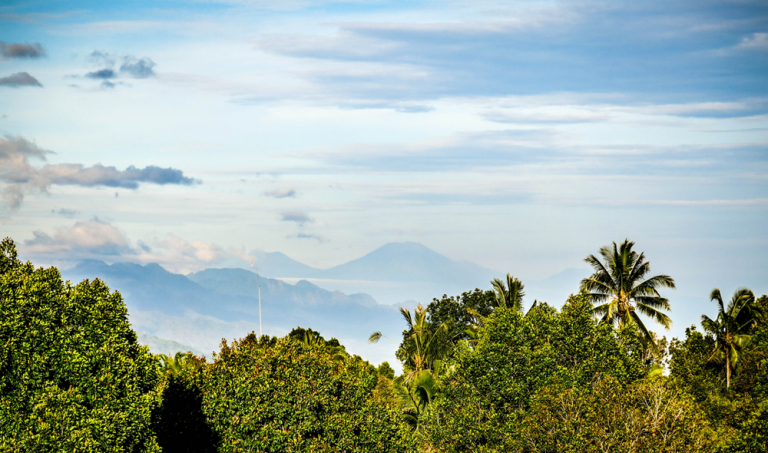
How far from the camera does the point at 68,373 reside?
19.2 meters

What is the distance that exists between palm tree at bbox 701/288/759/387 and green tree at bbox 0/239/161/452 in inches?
1361

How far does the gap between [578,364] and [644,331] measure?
1374cm

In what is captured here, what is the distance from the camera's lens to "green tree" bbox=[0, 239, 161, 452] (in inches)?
711

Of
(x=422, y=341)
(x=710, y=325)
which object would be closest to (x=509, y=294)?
(x=422, y=341)

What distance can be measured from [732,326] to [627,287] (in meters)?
8.26

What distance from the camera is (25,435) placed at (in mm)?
17812

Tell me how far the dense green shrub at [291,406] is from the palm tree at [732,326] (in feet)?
87.1

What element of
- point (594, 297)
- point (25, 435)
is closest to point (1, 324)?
point (25, 435)

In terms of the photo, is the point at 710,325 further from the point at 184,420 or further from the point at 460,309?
the point at 184,420

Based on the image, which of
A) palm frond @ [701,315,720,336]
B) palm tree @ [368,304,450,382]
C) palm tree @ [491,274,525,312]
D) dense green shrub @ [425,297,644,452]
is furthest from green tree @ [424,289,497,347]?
dense green shrub @ [425,297,644,452]

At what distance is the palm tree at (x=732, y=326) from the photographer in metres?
41.2

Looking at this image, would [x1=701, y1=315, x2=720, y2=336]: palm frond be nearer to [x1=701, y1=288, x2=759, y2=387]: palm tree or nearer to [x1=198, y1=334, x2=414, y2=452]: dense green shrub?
[x1=701, y1=288, x2=759, y2=387]: palm tree

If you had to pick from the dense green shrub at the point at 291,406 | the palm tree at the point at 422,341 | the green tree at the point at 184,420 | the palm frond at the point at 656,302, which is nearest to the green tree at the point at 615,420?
the dense green shrub at the point at 291,406

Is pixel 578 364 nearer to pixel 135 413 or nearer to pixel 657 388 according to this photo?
pixel 657 388
